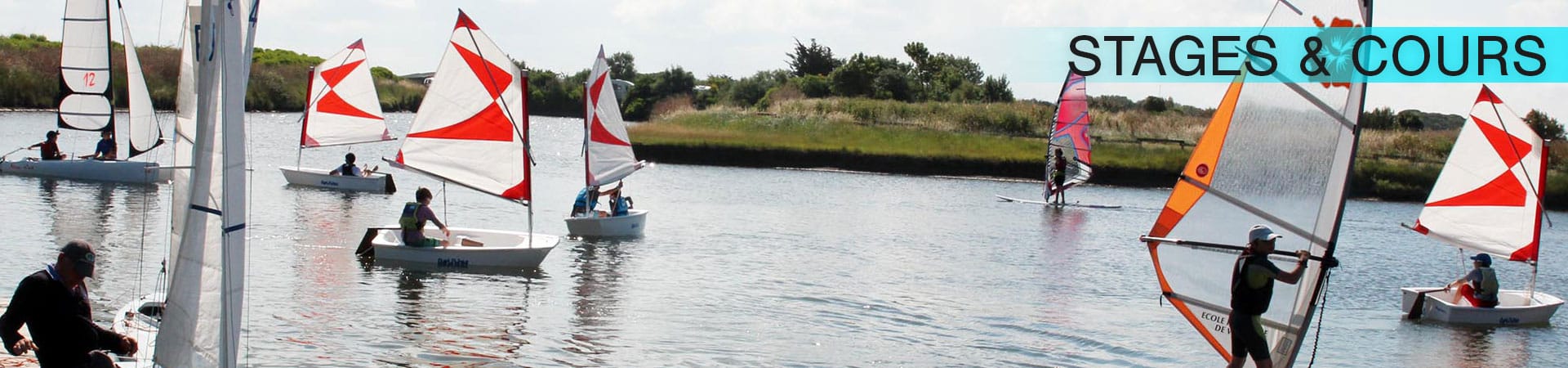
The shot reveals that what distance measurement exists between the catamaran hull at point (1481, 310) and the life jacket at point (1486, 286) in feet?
0.62

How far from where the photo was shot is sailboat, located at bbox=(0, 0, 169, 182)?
3183cm

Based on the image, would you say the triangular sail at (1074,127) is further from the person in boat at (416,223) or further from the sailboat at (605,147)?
the person in boat at (416,223)

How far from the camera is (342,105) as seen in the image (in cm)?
3900

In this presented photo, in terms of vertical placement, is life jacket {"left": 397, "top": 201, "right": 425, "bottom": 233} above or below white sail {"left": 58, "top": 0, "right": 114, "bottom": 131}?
below

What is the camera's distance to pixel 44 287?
838cm

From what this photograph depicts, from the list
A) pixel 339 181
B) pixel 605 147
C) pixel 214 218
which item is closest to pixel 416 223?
pixel 605 147

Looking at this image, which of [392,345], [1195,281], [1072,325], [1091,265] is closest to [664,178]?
[1091,265]

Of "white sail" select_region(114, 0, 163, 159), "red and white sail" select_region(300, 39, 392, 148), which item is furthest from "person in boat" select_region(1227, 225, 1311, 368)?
"red and white sail" select_region(300, 39, 392, 148)

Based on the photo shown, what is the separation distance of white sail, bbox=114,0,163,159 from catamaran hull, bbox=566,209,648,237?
427 inches

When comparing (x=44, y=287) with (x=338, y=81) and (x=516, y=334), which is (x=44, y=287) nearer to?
(x=516, y=334)

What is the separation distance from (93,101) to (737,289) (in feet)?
66.6

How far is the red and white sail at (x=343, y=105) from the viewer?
1517 inches

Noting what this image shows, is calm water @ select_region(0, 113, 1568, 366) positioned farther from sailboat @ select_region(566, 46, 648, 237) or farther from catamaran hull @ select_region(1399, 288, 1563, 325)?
sailboat @ select_region(566, 46, 648, 237)

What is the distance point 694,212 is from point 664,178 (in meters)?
14.5
